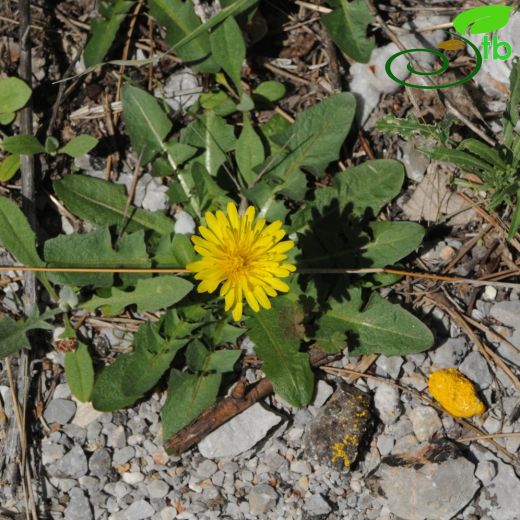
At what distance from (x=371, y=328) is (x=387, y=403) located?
45cm

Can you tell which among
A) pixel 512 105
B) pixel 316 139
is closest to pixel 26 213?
pixel 316 139

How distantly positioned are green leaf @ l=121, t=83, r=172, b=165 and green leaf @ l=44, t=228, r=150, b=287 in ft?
1.78

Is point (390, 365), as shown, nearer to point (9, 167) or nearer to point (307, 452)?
point (307, 452)

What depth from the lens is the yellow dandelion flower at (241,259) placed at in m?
3.80

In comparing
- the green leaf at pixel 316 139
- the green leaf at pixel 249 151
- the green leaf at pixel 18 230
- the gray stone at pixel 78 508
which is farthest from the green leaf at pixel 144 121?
the gray stone at pixel 78 508

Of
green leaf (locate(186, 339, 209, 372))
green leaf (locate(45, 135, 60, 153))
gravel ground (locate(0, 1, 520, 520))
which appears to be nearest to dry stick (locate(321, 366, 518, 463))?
gravel ground (locate(0, 1, 520, 520))

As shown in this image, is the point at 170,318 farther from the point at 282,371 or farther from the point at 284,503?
the point at 284,503

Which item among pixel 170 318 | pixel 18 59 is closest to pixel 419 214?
pixel 170 318

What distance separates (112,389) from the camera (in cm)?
432

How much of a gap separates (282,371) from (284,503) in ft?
2.40

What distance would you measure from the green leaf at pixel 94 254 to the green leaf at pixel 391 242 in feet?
4.20

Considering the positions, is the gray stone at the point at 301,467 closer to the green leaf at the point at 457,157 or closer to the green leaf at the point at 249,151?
the green leaf at the point at 249,151

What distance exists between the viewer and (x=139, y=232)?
434 centimetres

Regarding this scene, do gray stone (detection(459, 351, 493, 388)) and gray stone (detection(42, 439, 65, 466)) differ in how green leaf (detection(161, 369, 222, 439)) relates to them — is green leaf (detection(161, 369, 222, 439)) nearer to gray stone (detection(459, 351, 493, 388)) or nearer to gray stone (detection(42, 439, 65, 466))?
gray stone (detection(42, 439, 65, 466))
